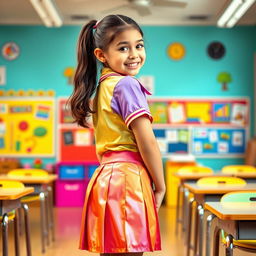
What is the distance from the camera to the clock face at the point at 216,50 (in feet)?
27.4

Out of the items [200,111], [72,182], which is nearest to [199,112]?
[200,111]

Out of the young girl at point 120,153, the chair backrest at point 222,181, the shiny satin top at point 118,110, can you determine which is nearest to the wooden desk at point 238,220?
the young girl at point 120,153

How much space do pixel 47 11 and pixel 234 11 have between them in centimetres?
251

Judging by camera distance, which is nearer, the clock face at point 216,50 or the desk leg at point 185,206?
the desk leg at point 185,206

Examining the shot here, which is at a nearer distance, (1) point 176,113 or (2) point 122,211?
(2) point 122,211

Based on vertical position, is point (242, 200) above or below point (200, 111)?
below

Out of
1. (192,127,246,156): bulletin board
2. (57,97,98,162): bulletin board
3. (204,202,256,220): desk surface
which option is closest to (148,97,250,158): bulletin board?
(192,127,246,156): bulletin board

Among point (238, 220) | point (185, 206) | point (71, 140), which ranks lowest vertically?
point (185, 206)

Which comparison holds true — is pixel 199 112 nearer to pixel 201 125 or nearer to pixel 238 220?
pixel 201 125

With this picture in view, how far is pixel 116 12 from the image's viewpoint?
25.0 feet

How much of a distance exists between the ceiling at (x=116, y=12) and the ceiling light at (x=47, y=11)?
0.79ft

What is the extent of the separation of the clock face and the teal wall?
7 centimetres

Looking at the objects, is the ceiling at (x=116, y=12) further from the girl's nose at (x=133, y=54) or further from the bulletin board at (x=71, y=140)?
the girl's nose at (x=133, y=54)

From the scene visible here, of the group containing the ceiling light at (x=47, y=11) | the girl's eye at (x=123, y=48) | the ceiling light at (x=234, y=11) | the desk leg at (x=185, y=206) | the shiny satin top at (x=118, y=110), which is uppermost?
the ceiling light at (x=47, y=11)
